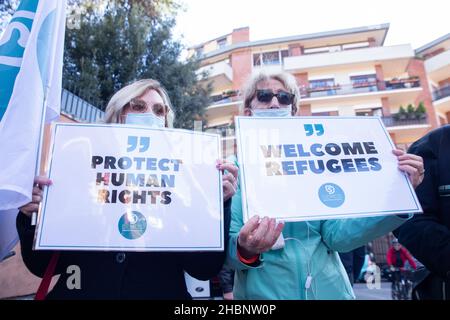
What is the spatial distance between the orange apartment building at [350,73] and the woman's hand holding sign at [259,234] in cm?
1873

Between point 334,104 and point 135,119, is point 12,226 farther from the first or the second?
point 334,104

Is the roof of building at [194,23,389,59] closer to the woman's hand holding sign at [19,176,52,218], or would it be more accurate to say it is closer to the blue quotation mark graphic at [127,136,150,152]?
the blue quotation mark graphic at [127,136,150,152]

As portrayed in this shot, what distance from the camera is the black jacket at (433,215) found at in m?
1.45

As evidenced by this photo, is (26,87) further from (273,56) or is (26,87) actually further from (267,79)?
(273,56)

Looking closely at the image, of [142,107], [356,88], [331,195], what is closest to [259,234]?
[331,195]

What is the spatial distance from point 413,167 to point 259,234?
2.76ft

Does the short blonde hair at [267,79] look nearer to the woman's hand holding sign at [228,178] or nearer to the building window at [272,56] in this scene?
the woman's hand holding sign at [228,178]

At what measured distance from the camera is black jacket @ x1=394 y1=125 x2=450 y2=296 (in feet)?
4.76

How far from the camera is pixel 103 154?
1548mm

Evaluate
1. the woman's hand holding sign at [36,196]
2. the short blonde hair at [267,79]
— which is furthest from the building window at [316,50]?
the woman's hand holding sign at [36,196]

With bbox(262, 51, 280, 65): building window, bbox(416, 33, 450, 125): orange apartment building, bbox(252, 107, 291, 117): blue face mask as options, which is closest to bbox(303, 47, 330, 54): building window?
bbox(262, 51, 280, 65): building window

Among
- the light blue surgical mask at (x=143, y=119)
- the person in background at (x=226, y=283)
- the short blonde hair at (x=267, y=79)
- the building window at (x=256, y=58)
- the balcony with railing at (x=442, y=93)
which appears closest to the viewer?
the light blue surgical mask at (x=143, y=119)

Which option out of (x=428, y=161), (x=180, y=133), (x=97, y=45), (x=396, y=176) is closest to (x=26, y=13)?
(x=180, y=133)

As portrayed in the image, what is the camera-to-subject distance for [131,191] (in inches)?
58.6
